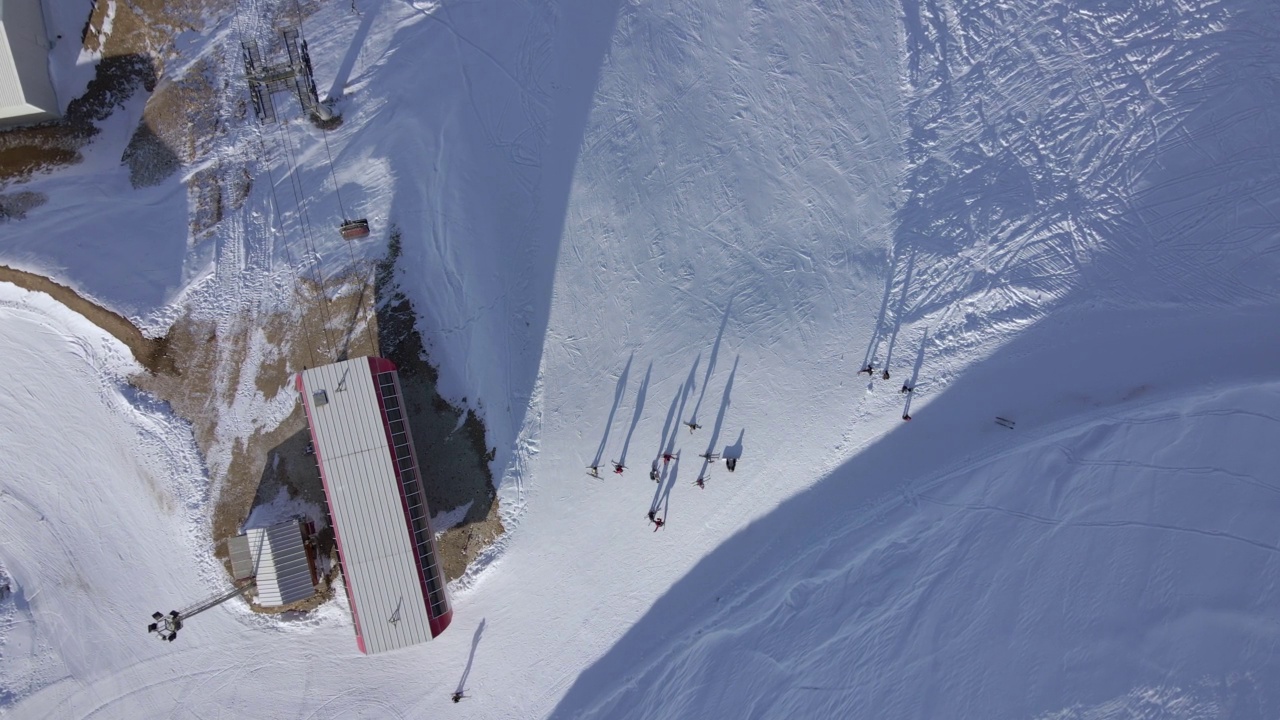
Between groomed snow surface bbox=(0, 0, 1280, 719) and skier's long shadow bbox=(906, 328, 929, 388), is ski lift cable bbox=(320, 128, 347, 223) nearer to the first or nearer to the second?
groomed snow surface bbox=(0, 0, 1280, 719)

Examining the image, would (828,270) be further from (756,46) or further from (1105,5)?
(1105,5)

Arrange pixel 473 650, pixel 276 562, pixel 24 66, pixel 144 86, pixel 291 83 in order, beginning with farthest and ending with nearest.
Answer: pixel 144 86, pixel 291 83, pixel 473 650, pixel 24 66, pixel 276 562

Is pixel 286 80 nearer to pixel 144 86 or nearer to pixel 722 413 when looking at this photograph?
pixel 144 86

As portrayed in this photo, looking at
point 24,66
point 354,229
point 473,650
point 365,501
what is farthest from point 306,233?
point 473,650

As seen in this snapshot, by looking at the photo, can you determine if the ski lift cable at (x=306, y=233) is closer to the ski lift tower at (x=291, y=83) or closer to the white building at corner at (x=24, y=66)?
the ski lift tower at (x=291, y=83)

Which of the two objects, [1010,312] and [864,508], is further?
[1010,312]

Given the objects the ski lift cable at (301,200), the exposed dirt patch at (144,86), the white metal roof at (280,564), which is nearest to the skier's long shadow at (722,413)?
the white metal roof at (280,564)
